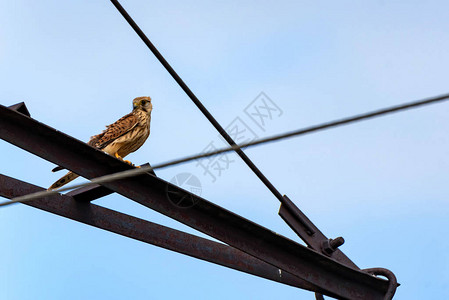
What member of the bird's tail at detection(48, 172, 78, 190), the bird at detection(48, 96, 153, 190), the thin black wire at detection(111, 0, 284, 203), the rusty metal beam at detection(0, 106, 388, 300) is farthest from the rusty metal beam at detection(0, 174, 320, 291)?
the bird at detection(48, 96, 153, 190)

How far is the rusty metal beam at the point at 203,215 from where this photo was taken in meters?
4.61

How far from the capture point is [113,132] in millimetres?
7605

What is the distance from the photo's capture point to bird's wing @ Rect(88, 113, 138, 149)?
7.58 m

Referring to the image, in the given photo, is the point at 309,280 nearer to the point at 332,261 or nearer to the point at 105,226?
the point at 332,261

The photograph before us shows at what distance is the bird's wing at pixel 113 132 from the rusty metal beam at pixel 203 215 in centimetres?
276

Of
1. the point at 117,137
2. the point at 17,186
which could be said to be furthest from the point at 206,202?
the point at 117,137

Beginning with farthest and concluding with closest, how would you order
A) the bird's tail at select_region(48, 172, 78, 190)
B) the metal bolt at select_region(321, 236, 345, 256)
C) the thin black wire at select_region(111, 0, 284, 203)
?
1. the bird's tail at select_region(48, 172, 78, 190)
2. the metal bolt at select_region(321, 236, 345, 256)
3. the thin black wire at select_region(111, 0, 284, 203)

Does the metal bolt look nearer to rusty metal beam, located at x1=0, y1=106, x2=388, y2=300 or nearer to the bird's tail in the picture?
rusty metal beam, located at x1=0, y1=106, x2=388, y2=300

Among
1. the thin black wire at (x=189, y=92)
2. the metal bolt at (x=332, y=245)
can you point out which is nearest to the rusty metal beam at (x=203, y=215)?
the metal bolt at (x=332, y=245)

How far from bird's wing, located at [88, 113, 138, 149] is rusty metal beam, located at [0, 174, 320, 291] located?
239cm

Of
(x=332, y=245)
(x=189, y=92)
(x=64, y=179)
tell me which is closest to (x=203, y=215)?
(x=189, y=92)

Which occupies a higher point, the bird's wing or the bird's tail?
the bird's wing

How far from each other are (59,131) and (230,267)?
65.7 inches

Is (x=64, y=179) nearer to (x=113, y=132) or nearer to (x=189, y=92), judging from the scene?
(x=113, y=132)
